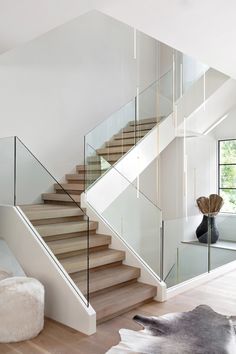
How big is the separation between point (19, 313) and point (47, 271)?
67cm

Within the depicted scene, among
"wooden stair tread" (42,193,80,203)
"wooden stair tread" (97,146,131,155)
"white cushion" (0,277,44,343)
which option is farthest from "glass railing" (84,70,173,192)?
"white cushion" (0,277,44,343)

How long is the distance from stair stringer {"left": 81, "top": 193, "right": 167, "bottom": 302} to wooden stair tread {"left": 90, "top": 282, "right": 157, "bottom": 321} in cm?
8

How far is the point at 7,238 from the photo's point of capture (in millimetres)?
4578

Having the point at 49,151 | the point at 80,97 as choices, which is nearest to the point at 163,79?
the point at 80,97

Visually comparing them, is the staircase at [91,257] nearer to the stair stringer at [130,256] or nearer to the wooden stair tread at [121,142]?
the stair stringer at [130,256]

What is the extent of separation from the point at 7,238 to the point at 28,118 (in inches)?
101

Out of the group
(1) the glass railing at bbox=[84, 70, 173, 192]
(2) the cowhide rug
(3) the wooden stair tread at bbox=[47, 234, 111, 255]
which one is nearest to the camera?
(2) the cowhide rug

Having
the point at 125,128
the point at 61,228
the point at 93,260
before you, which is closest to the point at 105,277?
the point at 93,260

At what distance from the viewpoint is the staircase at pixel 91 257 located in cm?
392

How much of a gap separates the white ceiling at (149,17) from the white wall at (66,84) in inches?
61.3

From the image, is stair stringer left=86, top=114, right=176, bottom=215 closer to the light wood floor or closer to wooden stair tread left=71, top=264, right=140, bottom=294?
wooden stair tread left=71, top=264, right=140, bottom=294

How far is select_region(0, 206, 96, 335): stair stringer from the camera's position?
11.7 feet

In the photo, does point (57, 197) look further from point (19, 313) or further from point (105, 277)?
point (19, 313)

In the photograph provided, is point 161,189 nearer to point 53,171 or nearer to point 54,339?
point 53,171
